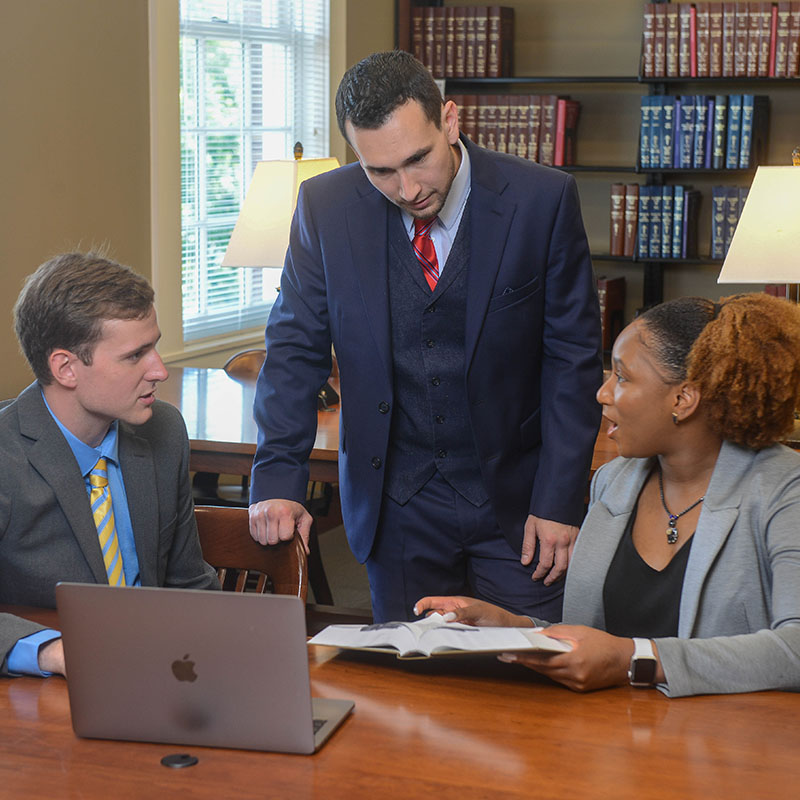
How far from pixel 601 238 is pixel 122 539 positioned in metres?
4.30

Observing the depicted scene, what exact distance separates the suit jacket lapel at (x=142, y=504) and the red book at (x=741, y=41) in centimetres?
405

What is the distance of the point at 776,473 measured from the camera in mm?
1725

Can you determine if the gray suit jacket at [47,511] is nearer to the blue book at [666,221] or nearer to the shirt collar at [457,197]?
the shirt collar at [457,197]

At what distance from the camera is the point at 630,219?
533cm

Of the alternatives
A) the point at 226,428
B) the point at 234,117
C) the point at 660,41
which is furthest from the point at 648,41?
the point at 226,428

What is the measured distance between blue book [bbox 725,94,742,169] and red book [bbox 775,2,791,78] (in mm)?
201

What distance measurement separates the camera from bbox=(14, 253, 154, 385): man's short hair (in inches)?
69.1

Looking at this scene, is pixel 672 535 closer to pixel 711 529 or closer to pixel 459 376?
pixel 711 529

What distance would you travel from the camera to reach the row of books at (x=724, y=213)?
16.8 ft

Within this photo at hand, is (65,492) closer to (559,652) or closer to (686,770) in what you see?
(559,652)

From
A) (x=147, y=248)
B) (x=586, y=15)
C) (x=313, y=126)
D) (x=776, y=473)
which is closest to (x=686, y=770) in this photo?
(x=776, y=473)

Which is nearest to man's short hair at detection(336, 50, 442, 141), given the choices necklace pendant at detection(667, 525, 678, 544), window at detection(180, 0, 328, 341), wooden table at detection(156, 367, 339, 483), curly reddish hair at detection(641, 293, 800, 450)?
curly reddish hair at detection(641, 293, 800, 450)

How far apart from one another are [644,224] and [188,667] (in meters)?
4.46

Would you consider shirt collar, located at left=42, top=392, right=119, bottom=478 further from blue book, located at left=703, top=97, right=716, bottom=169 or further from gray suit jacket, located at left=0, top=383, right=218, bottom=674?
blue book, located at left=703, top=97, right=716, bottom=169
